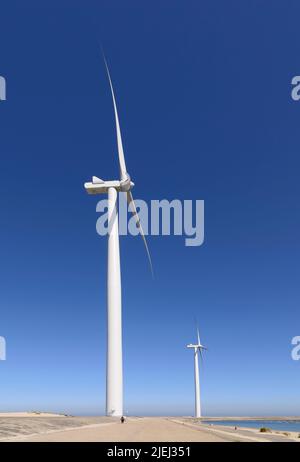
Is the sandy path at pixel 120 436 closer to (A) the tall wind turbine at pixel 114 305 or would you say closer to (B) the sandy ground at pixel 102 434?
(B) the sandy ground at pixel 102 434

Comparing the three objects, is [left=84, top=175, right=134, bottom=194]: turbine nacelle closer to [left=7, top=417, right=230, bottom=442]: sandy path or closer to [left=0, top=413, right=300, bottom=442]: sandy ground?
[left=0, top=413, right=300, bottom=442]: sandy ground

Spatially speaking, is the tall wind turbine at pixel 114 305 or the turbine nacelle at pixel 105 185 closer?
the tall wind turbine at pixel 114 305

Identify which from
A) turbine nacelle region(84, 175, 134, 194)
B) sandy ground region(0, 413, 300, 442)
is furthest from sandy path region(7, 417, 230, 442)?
turbine nacelle region(84, 175, 134, 194)

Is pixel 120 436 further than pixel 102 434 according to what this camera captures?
No

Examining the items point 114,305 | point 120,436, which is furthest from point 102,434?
point 114,305

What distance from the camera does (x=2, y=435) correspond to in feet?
85.8

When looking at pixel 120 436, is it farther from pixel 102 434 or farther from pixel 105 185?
pixel 105 185

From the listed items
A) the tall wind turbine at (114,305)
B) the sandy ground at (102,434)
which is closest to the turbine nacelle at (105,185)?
the tall wind turbine at (114,305)

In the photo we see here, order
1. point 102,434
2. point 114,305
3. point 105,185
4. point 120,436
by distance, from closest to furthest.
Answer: point 120,436
point 102,434
point 114,305
point 105,185

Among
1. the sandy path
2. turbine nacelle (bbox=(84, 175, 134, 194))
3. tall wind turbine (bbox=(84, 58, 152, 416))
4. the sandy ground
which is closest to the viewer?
the sandy path

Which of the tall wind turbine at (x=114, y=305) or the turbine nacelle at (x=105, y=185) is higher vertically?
the turbine nacelle at (x=105, y=185)
